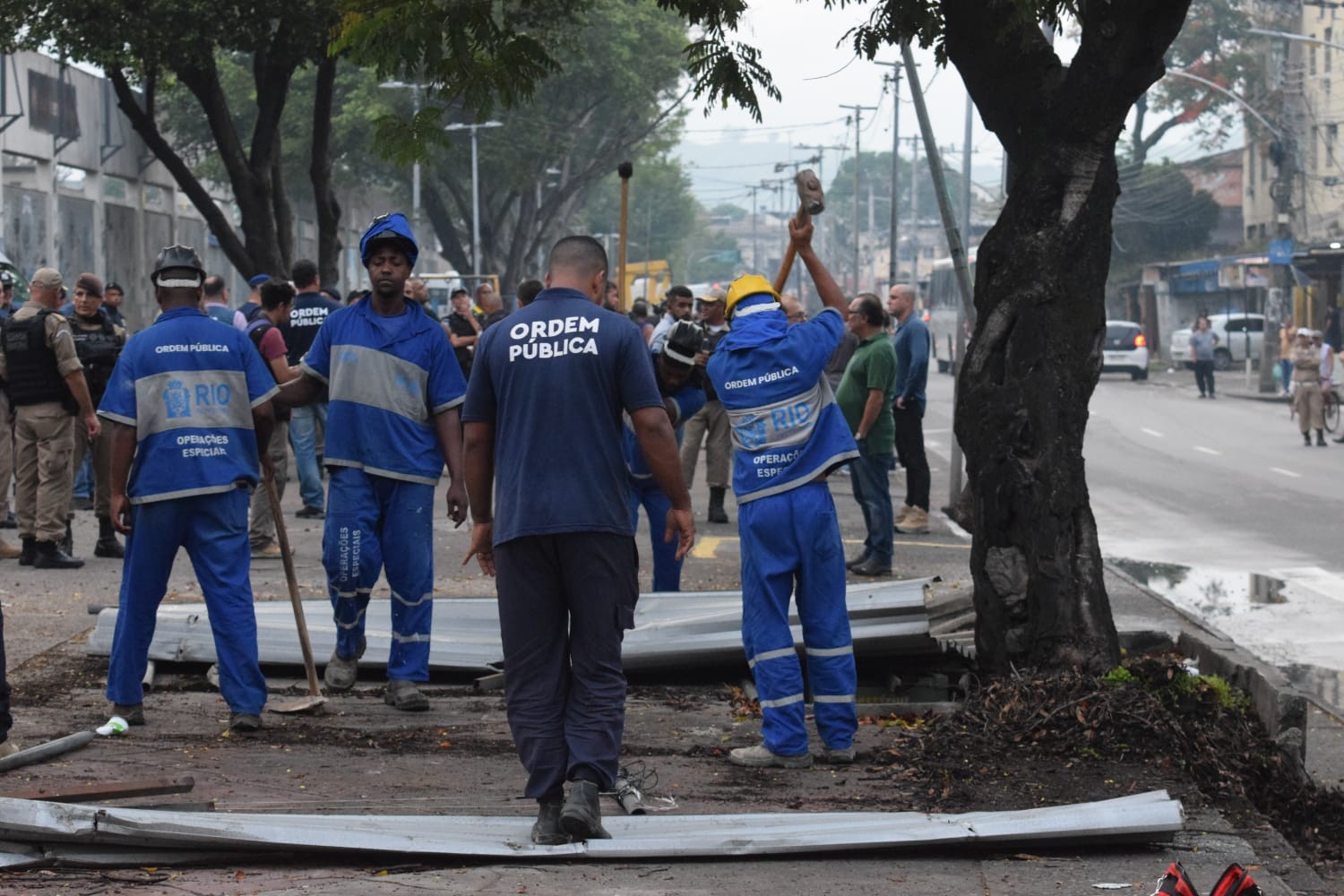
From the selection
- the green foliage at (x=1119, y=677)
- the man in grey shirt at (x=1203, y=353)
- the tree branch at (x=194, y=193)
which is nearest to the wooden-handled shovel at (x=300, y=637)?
the green foliage at (x=1119, y=677)

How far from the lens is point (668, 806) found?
5.71 metres

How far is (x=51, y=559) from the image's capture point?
11.6 m

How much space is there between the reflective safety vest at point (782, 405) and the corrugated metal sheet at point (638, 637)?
1.44 metres

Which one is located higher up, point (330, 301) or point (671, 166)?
point (671, 166)

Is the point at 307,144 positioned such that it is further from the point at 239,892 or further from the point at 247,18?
the point at 239,892

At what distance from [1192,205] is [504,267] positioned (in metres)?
30.3

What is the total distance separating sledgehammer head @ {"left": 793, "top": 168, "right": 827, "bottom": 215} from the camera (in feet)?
22.4

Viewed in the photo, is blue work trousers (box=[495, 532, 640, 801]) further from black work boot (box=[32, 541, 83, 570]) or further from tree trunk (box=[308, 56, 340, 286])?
tree trunk (box=[308, 56, 340, 286])

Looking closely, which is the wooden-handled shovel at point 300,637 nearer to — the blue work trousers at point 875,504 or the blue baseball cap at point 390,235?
the blue baseball cap at point 390,235

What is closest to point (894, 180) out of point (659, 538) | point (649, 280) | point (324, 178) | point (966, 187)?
point (649, 280)

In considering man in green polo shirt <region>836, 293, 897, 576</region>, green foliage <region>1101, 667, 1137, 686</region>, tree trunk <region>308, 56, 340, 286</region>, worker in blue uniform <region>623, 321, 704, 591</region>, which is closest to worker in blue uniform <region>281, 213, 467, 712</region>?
worker in blue uniform <region>623, 321, 704, 591</region>

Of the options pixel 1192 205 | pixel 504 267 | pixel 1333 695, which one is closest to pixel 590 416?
pixel 1333 695

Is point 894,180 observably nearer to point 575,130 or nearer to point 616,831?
point 575,130

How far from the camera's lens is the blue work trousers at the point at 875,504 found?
11.8m
